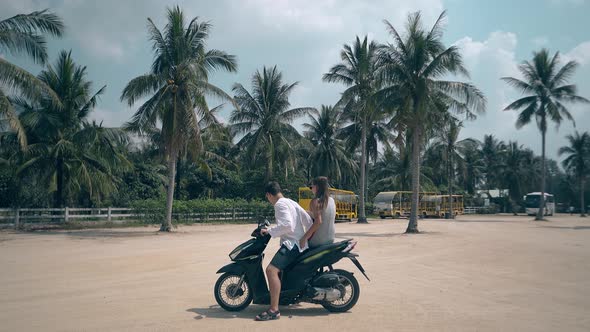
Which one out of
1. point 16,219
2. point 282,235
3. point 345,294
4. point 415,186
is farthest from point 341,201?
point 282,235

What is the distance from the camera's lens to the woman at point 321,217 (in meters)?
6.03

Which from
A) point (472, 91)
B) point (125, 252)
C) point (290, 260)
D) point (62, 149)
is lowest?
point (125, 252)

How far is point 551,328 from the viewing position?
17.9 ft

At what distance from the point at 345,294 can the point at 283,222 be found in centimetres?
134

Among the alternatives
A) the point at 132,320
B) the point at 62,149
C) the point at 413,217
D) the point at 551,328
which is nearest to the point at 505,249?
the point at 413,217

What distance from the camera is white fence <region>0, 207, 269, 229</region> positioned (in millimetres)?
23938

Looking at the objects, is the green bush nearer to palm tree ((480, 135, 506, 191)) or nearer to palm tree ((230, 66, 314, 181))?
palm tree ((230, 66, 314, 181))

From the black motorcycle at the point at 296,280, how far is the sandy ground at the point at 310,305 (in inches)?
7.5

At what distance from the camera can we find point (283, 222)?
5.83m

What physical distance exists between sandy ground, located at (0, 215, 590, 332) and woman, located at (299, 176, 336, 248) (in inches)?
37.4

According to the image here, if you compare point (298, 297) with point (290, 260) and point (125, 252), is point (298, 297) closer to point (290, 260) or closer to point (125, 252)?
point (290, 260)

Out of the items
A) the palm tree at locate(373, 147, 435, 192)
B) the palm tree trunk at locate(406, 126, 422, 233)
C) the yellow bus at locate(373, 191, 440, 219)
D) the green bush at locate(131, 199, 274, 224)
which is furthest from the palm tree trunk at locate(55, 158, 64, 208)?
the palm tree at locate(373, 147, 435, 192)

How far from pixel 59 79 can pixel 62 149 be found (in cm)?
412

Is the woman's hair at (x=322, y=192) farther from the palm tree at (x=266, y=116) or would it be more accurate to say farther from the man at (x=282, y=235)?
the palm tree at (x=266, y=116)
